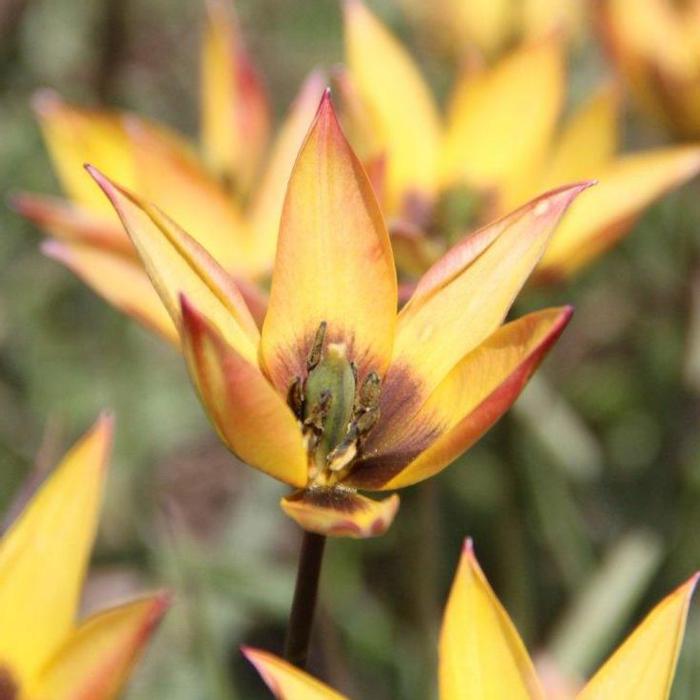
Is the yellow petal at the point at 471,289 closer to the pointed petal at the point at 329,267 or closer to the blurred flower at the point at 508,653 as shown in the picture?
the pointed petal at the point at 329,267

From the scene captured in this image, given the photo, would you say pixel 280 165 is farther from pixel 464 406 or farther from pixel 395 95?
pixel 464 406

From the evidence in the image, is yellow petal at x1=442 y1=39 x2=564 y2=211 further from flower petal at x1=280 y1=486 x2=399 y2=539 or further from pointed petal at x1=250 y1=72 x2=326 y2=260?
flower petal at x1=280 y1=486 x2=399 y2=539

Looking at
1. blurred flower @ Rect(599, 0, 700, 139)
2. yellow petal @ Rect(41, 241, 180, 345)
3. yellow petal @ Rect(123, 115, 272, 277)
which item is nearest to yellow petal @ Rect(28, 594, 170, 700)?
yellow petal @ Rect(41, 241, 180, 345)

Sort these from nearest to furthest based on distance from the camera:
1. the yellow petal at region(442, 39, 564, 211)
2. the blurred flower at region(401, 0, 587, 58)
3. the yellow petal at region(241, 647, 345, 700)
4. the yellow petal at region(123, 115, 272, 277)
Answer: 1. the yellow petal at region(241, 647, 345, 700)
2. the yellow petal at region(123, 115, 272, 277)
3. the yellow petal at region(442, 39, 564, 211)
4. the blurred flower at region(401, 0, 587, 58)

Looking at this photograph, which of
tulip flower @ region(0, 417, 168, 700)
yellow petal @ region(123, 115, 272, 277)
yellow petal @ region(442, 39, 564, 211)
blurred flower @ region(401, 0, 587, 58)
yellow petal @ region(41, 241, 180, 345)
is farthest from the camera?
blurred flower @ region(401, 0, 587, 58)

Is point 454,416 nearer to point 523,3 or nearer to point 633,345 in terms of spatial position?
point 523,3

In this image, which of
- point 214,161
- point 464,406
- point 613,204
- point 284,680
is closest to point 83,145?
point 214,161

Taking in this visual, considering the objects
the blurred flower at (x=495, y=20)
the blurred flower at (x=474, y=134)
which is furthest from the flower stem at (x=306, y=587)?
the blurred flower at (x=495, y=20)
